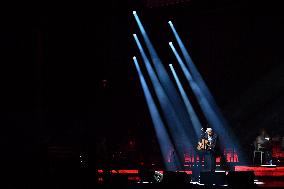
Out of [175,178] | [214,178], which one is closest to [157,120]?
[214,178]

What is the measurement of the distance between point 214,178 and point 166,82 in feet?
34.2

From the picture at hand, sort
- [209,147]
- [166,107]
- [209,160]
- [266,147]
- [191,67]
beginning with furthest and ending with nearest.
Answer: [166,107] < [191,67] < [266,147] < [209,160] < [209,147]

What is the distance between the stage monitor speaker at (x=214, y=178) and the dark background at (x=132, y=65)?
275 inches

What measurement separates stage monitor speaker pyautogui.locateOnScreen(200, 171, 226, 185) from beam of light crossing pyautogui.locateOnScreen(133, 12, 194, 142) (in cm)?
939

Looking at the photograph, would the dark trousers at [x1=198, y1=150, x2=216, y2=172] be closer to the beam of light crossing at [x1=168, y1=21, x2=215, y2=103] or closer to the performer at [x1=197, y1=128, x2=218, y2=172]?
the performer at [x1=197, y1=128, x2=218, y2=172]

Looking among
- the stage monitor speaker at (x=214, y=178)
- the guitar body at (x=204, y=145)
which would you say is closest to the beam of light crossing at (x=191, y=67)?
the guitar body at (x=204, y=145)

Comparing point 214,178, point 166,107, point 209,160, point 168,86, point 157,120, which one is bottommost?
point 214,178

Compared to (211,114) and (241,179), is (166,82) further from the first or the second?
(241,179)

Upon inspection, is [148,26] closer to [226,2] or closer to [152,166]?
[226,2]

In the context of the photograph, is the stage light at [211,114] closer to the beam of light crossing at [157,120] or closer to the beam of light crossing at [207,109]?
the beam of light crossing at [207,109]

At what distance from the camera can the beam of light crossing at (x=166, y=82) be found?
18375 millimetres

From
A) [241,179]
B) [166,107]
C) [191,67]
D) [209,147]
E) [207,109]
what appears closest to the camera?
[241,179]

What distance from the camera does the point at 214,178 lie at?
866 centimetres

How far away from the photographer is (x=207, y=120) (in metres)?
17.8
